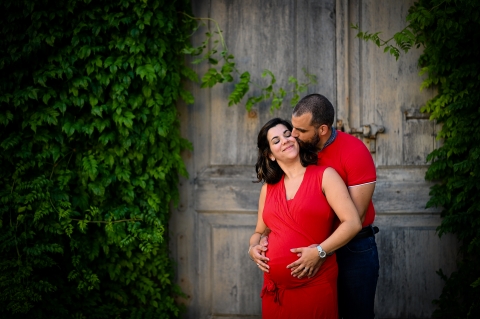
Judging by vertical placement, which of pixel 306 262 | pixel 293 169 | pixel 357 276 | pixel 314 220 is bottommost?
pixel 357 276

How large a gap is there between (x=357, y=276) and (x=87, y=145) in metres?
2.28

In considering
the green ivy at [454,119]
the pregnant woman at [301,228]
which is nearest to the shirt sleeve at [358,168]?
the pregnant woman at [301,228]

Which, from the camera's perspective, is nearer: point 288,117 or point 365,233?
point 365,233

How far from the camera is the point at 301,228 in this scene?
2.76 metres

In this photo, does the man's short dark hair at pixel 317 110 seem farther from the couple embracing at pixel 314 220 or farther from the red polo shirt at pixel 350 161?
the red polo shirt at pixel 350 161

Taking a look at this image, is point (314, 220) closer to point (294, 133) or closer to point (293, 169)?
point (293, 169)

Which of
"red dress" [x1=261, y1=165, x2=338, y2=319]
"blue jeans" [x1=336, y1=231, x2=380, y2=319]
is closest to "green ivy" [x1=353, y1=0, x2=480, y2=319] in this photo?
"blue jeans" [x1=336, y1=231, x2=380, y2=319]

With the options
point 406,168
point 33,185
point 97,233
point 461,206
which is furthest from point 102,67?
point 461,206

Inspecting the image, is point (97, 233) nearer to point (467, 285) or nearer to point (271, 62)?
point (271, 62)

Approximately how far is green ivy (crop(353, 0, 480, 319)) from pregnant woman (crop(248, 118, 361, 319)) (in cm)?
138

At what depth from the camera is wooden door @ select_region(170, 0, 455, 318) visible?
13.4 feet

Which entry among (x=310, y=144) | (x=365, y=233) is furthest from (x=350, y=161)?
(x=365, y=233)

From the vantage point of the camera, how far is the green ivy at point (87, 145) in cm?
390

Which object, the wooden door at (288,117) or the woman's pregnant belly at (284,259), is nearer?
the woman's pregnant belly at (284,259)
